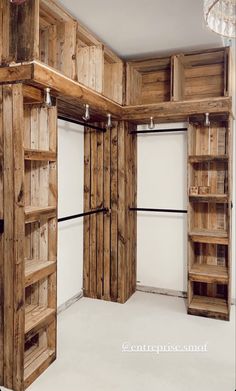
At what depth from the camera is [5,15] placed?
2.38m

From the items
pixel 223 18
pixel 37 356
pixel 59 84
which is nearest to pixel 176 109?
pixel 59 84

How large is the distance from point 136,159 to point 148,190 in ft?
1.39

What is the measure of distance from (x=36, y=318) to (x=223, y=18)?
2.39 meters

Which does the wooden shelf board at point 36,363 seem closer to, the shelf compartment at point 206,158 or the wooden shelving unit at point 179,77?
the shelf compartment at point 206,158

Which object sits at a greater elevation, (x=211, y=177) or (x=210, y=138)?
(x=210, y=138)

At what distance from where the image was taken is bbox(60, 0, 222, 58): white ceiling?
8.84 ft

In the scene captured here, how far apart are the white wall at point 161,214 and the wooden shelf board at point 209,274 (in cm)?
43

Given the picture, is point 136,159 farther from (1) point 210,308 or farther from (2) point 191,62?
(1) point 210,308

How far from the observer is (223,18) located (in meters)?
1.96

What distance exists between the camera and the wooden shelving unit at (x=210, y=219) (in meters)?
3.68

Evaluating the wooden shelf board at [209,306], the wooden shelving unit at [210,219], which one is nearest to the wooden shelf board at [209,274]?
the wooden shelving unit at [210,219]

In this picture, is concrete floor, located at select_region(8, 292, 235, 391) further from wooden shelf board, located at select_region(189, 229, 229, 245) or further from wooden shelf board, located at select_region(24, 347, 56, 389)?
wooden shelf board, located at select_region(189, 229, 229, 245)

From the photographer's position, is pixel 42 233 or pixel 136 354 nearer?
pixel 42 233

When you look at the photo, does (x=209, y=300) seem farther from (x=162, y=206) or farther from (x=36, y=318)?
(x=36, y=318)
